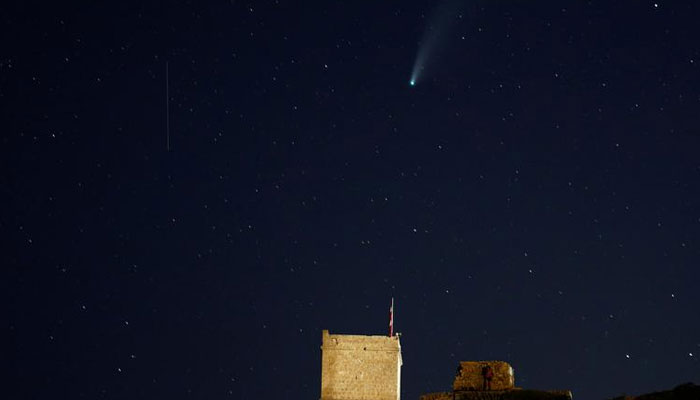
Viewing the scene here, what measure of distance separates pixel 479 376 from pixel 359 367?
1801 centimetres

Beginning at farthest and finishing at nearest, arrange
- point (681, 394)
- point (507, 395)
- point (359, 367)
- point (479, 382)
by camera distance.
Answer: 1. point (359, 367)
2. point (479, 382)
3. point (507, 395)
4. point (681, 394)

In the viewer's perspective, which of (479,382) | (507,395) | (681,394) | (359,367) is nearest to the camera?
(681,394)

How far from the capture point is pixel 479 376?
33.2 m

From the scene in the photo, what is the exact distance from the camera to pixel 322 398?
164 feet

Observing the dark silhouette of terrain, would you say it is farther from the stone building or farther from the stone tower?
the stone tower

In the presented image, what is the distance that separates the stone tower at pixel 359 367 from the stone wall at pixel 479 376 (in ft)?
57.6

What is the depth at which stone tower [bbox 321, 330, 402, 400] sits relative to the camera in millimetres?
50156

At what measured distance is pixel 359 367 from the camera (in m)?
50.5

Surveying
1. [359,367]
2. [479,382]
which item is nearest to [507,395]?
[479,382]

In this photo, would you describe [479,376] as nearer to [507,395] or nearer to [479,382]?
[479,382]

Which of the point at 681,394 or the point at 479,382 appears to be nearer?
the point at 681,394

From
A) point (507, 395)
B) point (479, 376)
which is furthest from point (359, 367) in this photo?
point (507, 395)

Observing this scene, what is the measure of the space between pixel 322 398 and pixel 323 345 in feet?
9.81

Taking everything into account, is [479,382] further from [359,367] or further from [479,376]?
[359,367]
